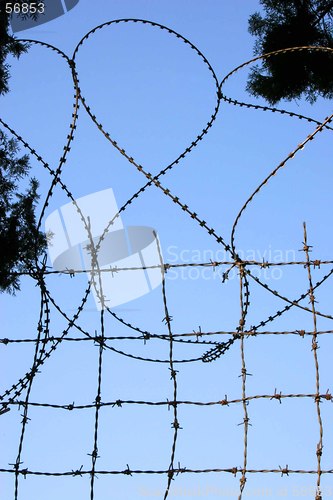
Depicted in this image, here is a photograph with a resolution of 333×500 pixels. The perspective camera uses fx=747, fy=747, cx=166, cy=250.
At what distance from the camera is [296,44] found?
32.1 feet

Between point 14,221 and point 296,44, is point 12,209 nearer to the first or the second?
point 14,221

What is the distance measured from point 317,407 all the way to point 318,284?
70cm

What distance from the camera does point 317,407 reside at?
380 cm

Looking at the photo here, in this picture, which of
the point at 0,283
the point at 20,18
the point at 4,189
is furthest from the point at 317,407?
the point at 20,18

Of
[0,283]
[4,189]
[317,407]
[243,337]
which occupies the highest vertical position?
[4,189]

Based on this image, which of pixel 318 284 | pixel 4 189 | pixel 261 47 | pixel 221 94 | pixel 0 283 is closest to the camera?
pixel 318 284

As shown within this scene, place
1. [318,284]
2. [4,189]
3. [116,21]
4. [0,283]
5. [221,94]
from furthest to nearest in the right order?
[4,189] < [0,283] < [221,94] < [116,21] < [318,284]

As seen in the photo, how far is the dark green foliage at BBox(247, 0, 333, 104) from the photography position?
975 centimetres

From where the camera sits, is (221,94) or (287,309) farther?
(221,94)

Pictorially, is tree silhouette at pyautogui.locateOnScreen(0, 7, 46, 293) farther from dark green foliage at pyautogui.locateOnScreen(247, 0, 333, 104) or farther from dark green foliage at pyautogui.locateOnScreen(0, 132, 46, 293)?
dark green foliage at pyautogui.locateOnScreen(247, 0, 333, 104)

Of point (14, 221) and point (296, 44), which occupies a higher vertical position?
point (296, 44)

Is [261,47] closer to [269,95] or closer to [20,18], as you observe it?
[269,95]

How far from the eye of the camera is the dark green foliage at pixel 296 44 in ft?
32.0

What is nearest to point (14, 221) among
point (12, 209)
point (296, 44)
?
point (12, 209)
